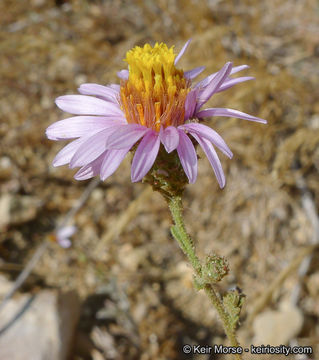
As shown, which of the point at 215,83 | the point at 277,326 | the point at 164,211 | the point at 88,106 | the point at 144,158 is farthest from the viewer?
the point at 164,211

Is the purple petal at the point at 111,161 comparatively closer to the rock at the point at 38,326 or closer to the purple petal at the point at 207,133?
the purple petal at the point at 207,133

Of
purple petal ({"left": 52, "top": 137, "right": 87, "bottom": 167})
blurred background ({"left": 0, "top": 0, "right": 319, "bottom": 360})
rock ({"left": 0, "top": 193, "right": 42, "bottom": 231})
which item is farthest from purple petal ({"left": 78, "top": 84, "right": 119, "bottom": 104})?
rock ({"left": 0, "top": 193, "right": 42, "bottom": 231})

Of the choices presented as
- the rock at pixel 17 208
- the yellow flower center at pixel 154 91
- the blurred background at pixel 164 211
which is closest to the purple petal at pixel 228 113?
the yellow flower center at pixel 154 91

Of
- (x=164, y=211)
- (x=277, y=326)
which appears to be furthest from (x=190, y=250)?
(x=164, y=211)

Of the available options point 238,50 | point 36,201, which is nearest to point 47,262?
point 36,201

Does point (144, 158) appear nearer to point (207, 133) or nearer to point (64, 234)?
point (207, 133)

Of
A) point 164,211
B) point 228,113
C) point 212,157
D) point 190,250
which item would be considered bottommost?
point 164,211

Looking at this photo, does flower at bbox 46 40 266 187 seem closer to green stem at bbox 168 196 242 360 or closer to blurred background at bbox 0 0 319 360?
green stem at bbox 168 196 242 360
